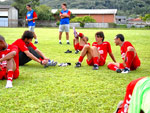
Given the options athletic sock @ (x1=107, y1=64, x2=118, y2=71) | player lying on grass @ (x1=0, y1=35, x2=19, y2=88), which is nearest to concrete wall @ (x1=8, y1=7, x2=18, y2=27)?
athletic sock @ (x1=107, y1=64, x2=118, y2=71)

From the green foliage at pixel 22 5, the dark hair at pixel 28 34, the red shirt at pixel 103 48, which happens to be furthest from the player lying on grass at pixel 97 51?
the green foliage at pixel 22 5

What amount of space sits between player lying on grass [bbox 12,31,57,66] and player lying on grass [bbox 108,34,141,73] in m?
1.58

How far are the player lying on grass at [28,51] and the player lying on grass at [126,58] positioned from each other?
1.58 metres

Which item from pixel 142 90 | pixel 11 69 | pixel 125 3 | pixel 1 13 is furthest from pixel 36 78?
pixel 125 3

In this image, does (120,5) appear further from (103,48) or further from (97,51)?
(97,51)

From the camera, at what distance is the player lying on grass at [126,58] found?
5.01 metres

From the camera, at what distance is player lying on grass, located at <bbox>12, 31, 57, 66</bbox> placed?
5.08 m

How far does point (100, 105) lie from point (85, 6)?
110m

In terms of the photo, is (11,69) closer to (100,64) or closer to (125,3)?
(100,64)

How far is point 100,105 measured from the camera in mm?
2975

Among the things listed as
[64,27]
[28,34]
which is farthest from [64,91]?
[64,27]

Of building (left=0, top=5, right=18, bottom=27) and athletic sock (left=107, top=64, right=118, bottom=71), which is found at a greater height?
building (left=0, top=5, right=18, bottom=27)

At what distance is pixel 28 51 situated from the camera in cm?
527

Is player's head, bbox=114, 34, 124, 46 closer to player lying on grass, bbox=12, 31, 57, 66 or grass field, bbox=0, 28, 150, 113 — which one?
grass field, bbox=0, 28, 150, 113
